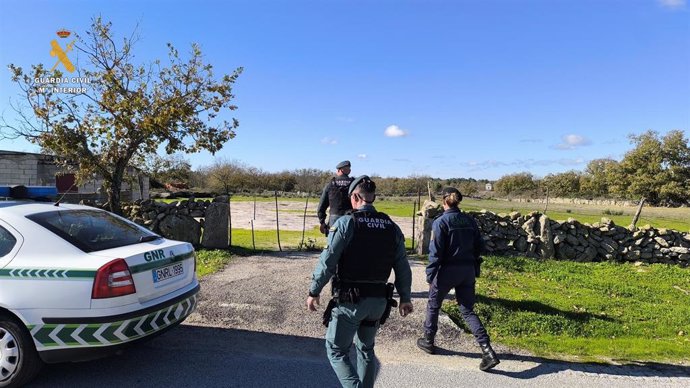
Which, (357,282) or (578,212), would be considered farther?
(578,212)

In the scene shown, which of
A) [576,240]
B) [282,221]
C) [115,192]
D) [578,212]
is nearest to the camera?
[115,192]

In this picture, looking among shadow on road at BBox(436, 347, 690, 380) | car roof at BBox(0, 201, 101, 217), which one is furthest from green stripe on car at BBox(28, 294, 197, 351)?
shadow on road at BBox(436, 347, 690, 380)

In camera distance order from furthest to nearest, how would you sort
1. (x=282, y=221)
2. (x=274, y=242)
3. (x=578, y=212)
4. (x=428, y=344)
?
(x=578, y=212) < (x=282, y=221) < (x=274, y=242) < (x=428, y=344)

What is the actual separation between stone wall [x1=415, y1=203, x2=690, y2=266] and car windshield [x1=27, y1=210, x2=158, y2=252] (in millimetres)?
7750

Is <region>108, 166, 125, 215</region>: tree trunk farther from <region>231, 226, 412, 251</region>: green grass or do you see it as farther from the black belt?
the black belt

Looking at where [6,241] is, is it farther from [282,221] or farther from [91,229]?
[282,221]

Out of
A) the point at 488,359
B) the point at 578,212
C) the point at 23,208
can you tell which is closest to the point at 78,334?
the point at 23,208

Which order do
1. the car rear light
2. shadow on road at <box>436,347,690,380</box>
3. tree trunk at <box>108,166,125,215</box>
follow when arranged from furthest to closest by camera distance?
tree trunk at <box>108,166,125,215</box>, shadow on road at <box>436,347,690,380</box>, the car rear light

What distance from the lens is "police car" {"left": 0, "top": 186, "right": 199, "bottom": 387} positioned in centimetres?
358

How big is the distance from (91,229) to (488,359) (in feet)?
13.0

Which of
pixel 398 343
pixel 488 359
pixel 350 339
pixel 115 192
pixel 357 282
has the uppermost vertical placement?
pixel 115 192

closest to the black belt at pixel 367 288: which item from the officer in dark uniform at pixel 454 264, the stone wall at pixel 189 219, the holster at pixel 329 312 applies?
the holster at pixel 329 312

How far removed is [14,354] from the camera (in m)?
3.63

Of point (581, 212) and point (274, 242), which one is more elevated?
point (581, 212)
